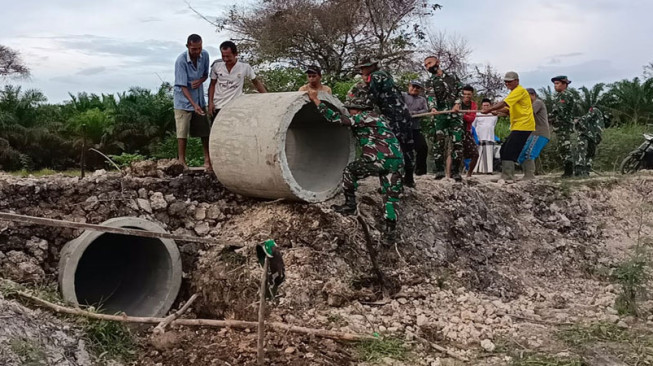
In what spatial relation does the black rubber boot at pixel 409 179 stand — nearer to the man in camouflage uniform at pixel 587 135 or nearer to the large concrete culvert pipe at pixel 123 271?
the large concrete culvert pipe at pixel 123 271

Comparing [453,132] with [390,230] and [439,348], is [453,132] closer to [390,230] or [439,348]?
[390,230]

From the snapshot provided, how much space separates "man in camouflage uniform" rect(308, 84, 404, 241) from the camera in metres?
6.89

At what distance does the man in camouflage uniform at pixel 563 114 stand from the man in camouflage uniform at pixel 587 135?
31 cm

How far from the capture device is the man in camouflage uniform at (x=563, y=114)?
32.4ft

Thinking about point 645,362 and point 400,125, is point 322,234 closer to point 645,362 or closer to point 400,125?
point 400,125

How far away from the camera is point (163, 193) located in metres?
7.28

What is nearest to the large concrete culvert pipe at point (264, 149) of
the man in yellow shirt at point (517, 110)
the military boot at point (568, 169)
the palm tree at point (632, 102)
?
the man in yellow shirt at point (517, 110)

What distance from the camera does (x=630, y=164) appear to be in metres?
11.9

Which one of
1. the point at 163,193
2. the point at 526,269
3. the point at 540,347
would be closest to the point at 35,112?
the point at 163,193

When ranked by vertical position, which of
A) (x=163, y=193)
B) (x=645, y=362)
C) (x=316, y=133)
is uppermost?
(x=316, y=133)

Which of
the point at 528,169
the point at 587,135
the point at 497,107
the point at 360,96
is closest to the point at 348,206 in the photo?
the point at 360,96

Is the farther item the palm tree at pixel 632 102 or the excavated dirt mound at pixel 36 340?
the palm tree at pixel 632 102

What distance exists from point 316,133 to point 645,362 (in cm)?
430

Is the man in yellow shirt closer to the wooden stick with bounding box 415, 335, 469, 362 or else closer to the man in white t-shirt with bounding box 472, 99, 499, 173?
the man in white t-shirt with bounding box 472, 99, 499, 173
